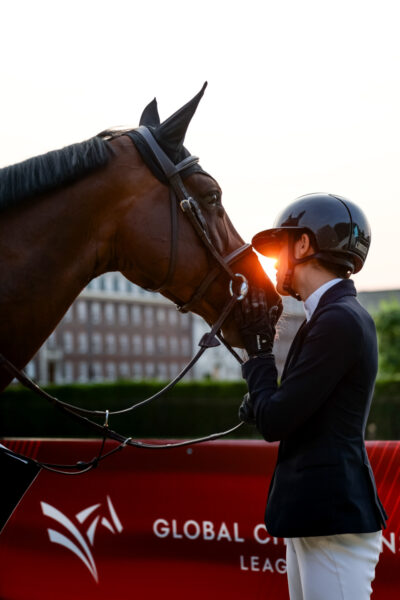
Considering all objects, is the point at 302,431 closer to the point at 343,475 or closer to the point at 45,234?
the point at 343,475

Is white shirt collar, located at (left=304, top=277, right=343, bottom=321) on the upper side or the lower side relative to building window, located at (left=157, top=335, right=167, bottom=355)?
upper

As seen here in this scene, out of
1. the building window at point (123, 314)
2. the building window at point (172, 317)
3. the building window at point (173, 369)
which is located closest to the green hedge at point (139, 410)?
the building window at point (123, 314)

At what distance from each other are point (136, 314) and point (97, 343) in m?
8.26

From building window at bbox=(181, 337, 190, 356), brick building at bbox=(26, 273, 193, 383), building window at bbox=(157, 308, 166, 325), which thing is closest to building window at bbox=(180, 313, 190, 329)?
brick building at bbox=(26, 273, 193, 383)

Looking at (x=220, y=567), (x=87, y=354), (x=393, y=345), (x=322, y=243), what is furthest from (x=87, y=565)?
(x=87, y=354)

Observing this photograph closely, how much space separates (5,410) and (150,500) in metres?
27.6

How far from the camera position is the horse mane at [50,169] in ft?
9.23

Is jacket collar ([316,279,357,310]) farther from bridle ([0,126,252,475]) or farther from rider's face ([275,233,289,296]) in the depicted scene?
bridle ([0,126,252,475])

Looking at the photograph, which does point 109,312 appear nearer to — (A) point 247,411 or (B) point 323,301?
(A) point 247,411

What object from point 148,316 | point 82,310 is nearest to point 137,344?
point 148,316

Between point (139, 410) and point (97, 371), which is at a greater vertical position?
point (139, 410)

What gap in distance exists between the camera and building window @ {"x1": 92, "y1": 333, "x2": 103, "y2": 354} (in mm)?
Result: 88062

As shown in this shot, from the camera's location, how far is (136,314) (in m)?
94.8

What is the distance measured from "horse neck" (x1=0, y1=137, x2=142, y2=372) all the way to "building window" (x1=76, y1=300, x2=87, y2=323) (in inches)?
3301
